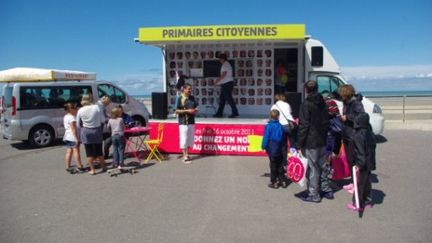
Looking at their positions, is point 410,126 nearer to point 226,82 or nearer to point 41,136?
point 226,82

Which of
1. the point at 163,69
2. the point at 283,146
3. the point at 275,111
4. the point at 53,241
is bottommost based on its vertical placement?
the point at 53,241

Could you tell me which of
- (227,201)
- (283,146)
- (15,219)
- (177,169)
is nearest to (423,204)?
(283,146)

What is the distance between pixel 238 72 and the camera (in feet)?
42.4

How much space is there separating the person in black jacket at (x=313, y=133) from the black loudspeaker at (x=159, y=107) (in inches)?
236

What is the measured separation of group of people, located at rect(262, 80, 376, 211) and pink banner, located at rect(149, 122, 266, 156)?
2.70 metres

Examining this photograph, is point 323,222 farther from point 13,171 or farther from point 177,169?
point 13,171

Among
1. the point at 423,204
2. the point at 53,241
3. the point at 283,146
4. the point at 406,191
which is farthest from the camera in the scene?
the point at 283,146

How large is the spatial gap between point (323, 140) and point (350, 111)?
0.65m

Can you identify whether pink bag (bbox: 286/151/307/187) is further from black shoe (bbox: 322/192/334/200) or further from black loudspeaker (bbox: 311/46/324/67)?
black loudspeaker (bbox: 311/46/324/67)

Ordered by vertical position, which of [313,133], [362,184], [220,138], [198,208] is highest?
[313,133]

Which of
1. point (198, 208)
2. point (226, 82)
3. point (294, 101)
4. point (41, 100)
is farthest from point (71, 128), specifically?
→ point (294, 101)

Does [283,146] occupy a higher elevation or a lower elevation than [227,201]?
higher

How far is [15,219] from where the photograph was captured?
17.4 ft

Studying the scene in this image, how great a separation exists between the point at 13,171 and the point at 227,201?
5.21 m
